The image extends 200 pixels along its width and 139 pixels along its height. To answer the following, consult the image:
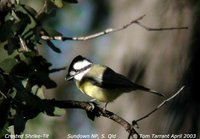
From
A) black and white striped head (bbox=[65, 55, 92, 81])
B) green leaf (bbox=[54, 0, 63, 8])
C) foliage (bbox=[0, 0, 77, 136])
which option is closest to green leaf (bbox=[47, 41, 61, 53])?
foliage (bbox=[0, 0, 77, 136])

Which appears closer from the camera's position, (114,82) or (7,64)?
(7,64)

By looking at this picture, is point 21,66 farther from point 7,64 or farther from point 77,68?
point 77,68

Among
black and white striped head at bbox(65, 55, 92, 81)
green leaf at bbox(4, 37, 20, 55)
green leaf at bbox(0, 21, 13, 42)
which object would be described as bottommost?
black and white striped head at bbox(65, 55, 92, 81)

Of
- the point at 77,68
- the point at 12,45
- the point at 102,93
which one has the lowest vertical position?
the point at 102,93

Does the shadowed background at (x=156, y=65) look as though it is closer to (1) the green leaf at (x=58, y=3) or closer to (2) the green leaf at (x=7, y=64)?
(1) the green leaf at (x=58, y=3)

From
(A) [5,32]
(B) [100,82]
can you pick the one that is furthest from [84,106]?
(B) [100,82]

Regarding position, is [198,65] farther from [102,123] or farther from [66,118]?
[66,118]

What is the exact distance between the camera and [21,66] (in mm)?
1766

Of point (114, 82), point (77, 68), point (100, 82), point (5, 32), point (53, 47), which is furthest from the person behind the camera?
point (100, 82)

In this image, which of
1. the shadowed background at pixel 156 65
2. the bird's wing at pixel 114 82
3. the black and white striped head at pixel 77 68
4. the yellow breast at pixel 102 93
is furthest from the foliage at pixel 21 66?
the yellow breast at pixel 102 93

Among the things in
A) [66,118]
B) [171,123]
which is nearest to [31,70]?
[171,123]

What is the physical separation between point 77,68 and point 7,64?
846 millimetres

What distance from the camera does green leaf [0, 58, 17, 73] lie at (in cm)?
176

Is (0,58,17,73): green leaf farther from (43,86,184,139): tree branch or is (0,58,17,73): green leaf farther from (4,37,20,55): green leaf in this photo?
(43,86,184,139): tree branch
